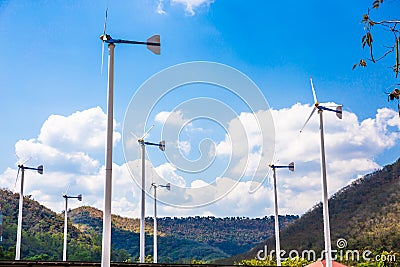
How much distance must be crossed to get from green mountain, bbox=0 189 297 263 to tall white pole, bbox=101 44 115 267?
41.9 m

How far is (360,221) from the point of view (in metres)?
67.3

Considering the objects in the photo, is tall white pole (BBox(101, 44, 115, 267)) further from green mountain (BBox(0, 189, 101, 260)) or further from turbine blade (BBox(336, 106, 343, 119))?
green mountain (BBox(0, 189, 101, 260))

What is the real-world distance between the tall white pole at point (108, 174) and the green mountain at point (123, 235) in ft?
137

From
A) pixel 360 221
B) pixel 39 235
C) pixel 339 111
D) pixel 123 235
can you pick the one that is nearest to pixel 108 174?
pixel 339 111

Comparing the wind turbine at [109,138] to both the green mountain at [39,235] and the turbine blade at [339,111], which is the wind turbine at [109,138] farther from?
the green mountain at [39,235]

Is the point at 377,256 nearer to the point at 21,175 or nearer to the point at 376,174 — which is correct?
the point at 376,174

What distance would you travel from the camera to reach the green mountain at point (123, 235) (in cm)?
6812

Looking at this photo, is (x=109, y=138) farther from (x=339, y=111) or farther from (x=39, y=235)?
(x=39, y=235)

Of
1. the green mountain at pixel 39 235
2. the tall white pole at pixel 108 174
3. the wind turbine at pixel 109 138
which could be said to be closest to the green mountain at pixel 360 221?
the green mountain at pixel 39 235

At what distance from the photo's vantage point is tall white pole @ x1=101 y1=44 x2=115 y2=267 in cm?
1727

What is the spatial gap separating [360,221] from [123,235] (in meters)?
32.0

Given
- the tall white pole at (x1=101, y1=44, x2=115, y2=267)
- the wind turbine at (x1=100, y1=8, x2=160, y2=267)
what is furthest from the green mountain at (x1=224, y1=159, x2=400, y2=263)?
the tall white pole at (x1=101, y1=44, x2=115, y2=267)

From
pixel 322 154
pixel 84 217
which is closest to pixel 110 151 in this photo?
pixel 322 154

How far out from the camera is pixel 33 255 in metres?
66.0
